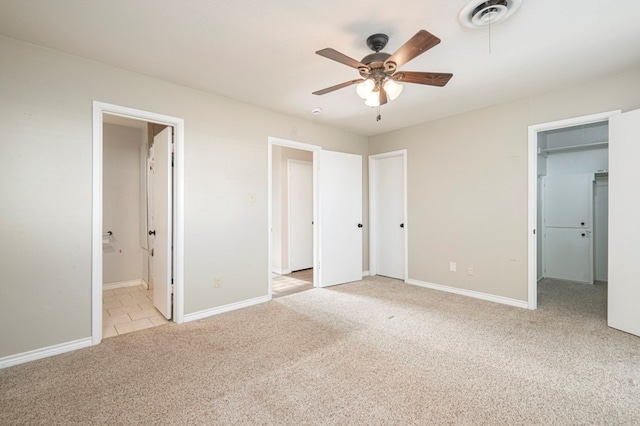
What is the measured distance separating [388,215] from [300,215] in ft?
5.39

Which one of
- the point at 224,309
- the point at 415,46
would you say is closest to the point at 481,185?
the point at 415,46

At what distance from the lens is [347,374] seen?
2.07m

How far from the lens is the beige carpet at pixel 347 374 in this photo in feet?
5.49

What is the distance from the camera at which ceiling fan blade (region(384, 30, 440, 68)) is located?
1651mm

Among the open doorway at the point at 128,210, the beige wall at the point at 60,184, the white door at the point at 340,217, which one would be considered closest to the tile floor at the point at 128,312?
the open doorway at the point at 128,210

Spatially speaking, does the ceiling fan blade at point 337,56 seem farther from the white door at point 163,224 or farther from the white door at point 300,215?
the white door at point 300,215

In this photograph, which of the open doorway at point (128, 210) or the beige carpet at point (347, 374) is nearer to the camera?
the beige carpet at point (347, 374)

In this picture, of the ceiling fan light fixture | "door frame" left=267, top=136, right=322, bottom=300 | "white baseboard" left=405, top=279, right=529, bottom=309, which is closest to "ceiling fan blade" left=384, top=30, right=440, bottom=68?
the ceiling fan light fixture

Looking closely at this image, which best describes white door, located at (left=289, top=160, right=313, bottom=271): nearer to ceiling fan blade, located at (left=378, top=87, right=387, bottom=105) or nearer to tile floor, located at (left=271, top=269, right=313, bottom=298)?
tile floor, located at (left=271, top=269, right=313, bottom=298)

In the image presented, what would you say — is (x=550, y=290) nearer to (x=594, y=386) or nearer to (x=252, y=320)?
(x=594, y=386)

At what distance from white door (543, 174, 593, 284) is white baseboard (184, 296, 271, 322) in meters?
4.86

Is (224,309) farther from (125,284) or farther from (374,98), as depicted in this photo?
(374,98)

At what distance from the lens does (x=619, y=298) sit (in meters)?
2.75

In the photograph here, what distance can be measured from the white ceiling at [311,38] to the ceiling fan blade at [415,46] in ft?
0.94
